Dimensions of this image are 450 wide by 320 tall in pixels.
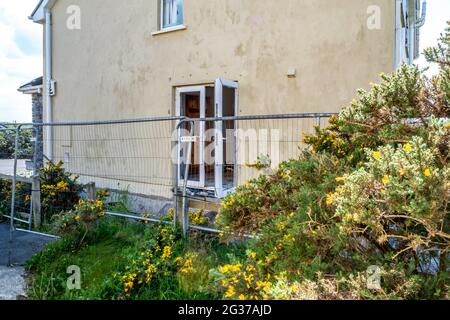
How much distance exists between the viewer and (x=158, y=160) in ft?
27.7

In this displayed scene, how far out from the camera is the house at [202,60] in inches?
257

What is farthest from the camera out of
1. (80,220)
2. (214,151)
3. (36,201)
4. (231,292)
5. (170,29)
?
(170,29)

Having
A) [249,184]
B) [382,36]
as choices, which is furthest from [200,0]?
[249,184]

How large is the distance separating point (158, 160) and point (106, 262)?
12.5 feet

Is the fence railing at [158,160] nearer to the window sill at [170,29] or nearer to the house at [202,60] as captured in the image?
the house at [202,60]

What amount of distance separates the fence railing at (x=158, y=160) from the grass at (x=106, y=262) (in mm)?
281

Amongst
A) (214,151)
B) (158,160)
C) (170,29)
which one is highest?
(170,29)

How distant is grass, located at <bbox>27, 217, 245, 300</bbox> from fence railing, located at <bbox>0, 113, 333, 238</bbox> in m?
0.28

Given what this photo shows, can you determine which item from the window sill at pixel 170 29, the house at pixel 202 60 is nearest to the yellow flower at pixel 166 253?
the house at pixel 202 60

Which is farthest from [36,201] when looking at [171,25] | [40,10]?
[40,10]

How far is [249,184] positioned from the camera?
143 inches

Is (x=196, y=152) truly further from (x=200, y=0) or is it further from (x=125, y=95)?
(x=200, y=0)

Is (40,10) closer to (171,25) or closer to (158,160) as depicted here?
(171,25)
